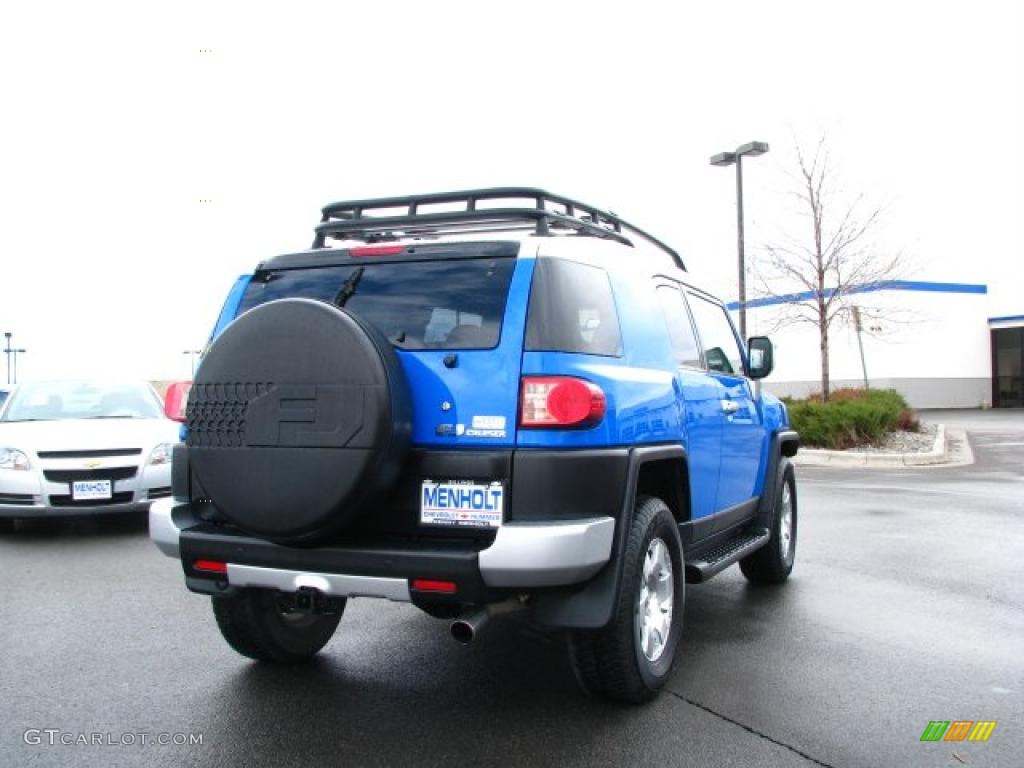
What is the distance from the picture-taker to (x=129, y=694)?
4008 mm

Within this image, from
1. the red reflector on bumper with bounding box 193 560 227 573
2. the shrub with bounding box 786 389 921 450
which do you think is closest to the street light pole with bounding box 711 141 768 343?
the shrub with bounding box 786 389 921 450

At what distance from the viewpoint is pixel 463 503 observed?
3.46 m

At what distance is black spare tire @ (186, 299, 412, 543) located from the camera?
3.34m

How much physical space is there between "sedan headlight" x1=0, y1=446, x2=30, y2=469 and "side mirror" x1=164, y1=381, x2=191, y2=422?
14.1 ft

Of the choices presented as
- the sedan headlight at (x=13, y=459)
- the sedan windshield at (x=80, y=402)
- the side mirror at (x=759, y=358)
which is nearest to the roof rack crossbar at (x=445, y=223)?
the side mirror at (x=759, y=358)

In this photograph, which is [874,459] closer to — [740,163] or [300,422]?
[740,163]

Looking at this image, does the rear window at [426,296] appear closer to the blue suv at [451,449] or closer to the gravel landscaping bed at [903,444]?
the blue suv at [451,449]

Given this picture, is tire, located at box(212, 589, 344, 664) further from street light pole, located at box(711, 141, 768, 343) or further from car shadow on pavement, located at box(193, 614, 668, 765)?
street light pole, located at box(711, 141, 768, 343)

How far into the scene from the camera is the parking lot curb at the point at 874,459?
51.5ft

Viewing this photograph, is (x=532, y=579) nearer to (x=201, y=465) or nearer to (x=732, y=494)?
(x=201, y=465)

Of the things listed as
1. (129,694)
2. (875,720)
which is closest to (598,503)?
Result: (875,720)

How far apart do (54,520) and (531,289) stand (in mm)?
7529

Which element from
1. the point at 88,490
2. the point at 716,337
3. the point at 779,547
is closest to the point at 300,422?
the point at 716,337

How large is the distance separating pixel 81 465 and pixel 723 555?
5.71 meters
